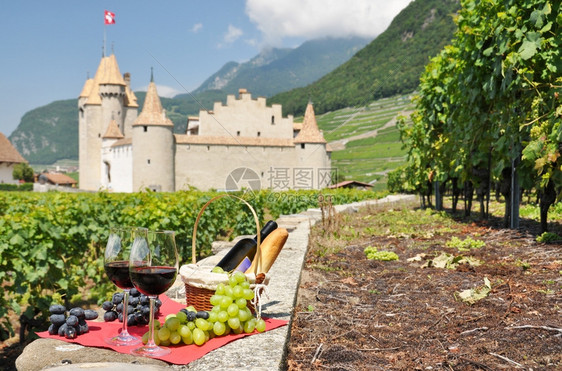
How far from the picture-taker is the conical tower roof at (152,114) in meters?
43.8

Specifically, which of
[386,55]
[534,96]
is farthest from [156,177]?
[534,96]

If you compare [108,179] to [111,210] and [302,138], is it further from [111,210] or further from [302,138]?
[111,210]

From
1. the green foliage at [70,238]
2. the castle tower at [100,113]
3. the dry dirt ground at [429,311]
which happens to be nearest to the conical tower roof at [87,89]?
the castle tower at [100,113]

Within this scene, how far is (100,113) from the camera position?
5675 cm

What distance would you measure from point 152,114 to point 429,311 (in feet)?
144

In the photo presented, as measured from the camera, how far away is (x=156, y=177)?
43.8 meters

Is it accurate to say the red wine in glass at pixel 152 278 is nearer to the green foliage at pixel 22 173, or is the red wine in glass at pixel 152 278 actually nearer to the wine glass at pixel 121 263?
the wine glass at pixel 121 263

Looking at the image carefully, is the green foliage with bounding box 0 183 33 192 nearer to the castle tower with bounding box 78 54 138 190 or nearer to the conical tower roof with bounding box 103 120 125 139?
the castle tower with bounding box 78 54 138 190

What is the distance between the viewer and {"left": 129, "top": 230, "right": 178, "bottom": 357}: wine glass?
6.79 feet

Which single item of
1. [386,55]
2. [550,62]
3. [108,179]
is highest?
[386,55]

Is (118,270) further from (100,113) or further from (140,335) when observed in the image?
(100,113)

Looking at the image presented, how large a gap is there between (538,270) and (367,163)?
54998 millimetres

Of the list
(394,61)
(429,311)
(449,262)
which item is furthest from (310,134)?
(429,311)

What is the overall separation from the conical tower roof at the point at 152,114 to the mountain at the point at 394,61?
14.7 metres
